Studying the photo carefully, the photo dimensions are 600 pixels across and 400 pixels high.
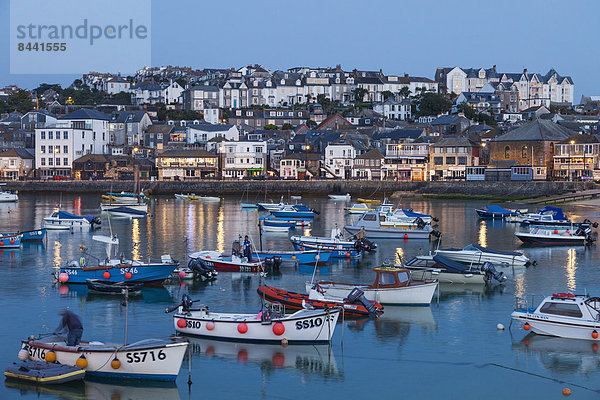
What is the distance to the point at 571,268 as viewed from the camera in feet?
115

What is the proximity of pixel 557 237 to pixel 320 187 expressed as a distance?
5030 cm

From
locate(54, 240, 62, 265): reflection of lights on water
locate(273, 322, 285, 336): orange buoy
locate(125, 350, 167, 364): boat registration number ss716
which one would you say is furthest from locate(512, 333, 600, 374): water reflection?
locate(54, 240, 62, 265): reflection of lights on water

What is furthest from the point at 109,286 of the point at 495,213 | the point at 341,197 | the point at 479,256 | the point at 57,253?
the point at 341,197

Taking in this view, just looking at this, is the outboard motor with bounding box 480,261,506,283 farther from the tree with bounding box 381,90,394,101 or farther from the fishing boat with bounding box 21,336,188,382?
the tree with bounding box 381,90,394,101

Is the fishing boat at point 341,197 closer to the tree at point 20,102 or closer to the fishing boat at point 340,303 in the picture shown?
the fishing boat at point 340,303

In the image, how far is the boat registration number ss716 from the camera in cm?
1786

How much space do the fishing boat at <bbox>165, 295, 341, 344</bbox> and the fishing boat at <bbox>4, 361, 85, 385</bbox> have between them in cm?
413

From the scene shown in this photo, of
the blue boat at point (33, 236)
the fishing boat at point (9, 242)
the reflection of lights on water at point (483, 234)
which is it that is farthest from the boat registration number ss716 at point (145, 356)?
the blue boat at point (33, 236)

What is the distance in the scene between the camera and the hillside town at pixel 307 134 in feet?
297

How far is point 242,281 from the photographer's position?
30594 millimetres

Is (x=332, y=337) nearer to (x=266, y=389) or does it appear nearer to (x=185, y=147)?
(x=266, y=389)

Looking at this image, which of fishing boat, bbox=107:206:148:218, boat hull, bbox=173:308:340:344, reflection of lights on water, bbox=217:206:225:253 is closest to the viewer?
boat hull, bbox=173:308:340:344

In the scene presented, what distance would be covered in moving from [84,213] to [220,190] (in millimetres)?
29233

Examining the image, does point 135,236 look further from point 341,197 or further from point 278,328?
point 341,197
